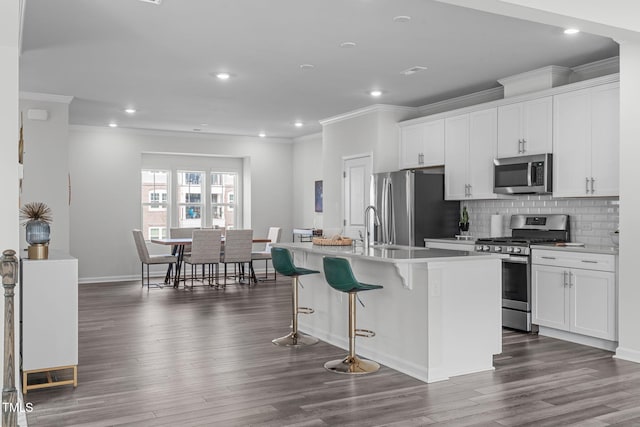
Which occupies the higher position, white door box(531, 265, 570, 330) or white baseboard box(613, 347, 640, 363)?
white door box(531, 265, 570, 330)

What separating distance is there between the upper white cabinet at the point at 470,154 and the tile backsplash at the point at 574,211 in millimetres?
333

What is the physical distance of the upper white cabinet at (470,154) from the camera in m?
6.53

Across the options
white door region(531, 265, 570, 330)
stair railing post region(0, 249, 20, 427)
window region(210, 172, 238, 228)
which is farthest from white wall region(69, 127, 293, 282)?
stair railing post region(0, 249, 20, 427)

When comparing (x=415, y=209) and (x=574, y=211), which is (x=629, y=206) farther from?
(x=415, y=209)

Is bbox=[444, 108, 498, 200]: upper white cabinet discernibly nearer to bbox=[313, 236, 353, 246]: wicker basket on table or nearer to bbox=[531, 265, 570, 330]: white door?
bbox=[531, 265, 570, 330]: white door

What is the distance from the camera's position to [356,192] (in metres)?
8.54

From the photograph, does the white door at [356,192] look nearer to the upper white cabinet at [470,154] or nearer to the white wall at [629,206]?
the upper white cabinet at [470,154]

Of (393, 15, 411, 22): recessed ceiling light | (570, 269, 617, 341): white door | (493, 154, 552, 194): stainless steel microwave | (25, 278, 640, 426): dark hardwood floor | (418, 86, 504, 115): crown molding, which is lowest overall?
(25, 278, 640, 426): dark hardwood floor

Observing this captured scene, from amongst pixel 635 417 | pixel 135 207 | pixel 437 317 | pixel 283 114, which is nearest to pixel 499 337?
pixel 437 317

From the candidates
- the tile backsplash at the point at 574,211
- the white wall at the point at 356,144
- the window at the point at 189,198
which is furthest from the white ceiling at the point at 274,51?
the window at the point at 189,198

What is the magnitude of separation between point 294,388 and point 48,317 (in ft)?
5.83

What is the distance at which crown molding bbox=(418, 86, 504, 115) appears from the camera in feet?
22.9

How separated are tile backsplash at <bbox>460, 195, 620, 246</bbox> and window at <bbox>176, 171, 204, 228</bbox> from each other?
6200 millimetres

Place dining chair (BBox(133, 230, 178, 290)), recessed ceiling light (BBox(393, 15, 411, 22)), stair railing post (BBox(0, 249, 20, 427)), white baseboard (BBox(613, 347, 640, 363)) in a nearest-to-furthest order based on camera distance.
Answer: stair railing post (BBox(0, 249, 20, 427)) < recessed ceiling light (BBox(393, 15, 411, 22)) < white baseboard (BBox(613, 347, 640, 363)) < dining chair (BBox(133, 230, 178, 290))
